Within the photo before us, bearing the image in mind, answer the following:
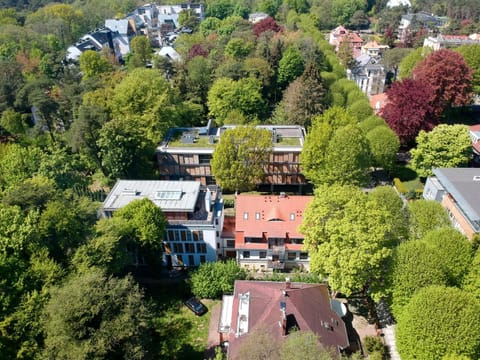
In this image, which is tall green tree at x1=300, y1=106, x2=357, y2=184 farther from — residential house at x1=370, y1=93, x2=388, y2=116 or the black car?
residential house at x1=370, y1=93, x2=388, y2=116

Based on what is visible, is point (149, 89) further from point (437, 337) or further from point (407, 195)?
point (437, 337)

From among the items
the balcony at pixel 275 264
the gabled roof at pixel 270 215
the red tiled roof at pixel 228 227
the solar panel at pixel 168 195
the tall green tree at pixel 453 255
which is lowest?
the balcony at pixel 275 264

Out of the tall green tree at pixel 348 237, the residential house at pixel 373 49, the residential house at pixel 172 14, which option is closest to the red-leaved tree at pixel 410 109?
the tall green tree at pixel 348 237

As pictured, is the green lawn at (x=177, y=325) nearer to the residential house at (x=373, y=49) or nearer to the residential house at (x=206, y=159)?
the residential house at (x=206, y=159)

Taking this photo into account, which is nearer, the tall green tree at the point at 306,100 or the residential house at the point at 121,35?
the tall green tree at the point at 306,100

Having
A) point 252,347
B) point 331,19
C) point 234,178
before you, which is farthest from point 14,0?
point 252,347

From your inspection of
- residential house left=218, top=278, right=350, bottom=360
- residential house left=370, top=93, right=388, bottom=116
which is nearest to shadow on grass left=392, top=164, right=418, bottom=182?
residential house left=370, top=93, right=388, bottom=116
